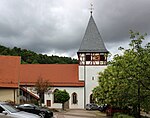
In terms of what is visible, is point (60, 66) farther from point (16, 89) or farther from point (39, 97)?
point (16, 89)

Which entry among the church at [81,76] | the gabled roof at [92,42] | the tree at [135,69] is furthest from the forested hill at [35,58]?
the tree at [135,69]

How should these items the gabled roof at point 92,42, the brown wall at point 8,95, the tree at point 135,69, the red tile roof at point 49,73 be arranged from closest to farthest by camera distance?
the tree at point 135,69 < the brown wall at point 8,95 < the red tile roof at point 49,73 < the gabled roof at point 92,42

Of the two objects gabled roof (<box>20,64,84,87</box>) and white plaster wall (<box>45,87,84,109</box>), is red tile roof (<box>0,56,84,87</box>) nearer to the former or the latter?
gabled roof (<box>20,64,84,87</box>)

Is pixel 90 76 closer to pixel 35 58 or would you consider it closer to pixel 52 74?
pixel 52 74

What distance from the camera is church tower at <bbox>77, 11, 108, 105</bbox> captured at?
208ft

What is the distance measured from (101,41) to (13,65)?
18033 millimetres

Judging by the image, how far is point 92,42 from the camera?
6406 cm

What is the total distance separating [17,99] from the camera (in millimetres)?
48062

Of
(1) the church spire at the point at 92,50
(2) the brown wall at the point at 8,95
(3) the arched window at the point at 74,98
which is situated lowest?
(3) the arched window at the point at 74,98

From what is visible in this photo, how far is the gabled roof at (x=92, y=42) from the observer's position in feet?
208

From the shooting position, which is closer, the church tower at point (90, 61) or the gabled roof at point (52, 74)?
the church tower at point (90, 61)

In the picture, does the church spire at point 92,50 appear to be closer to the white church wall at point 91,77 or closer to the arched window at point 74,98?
the white church wall at point 91,77

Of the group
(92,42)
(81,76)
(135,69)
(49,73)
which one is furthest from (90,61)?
(135,69)

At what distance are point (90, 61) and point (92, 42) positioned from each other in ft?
12.0
